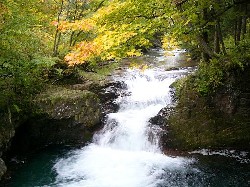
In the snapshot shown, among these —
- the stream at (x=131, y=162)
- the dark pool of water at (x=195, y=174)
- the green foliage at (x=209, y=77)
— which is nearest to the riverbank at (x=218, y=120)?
the green foliage at (x=209, y=77)

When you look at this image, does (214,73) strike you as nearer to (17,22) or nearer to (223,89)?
(223,89)

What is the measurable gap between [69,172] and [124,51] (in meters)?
4.19

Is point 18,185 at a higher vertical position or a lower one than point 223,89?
lower

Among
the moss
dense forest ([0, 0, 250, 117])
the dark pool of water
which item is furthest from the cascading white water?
dense forest ([0, 0, 250, 117])

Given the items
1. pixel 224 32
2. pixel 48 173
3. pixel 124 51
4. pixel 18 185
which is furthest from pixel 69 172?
pixel 224 32

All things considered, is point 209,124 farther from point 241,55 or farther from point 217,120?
point 241,55

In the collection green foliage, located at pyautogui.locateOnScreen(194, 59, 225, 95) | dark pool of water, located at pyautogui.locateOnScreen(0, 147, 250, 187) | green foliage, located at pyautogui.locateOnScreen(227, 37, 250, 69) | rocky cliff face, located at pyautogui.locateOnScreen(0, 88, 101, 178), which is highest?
green foliage, located at pyautogui.locateOnScreen(227, 37, 250, 69)

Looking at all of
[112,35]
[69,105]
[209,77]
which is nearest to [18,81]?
[69,105]

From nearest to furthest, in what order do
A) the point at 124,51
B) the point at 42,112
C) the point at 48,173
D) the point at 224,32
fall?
the point at 124,51, the point at 48,173, the point at 42,112, the point at 224,32

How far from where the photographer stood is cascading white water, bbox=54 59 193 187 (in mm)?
9414

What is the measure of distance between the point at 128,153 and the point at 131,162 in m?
0.83

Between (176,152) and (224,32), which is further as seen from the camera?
(224,32)

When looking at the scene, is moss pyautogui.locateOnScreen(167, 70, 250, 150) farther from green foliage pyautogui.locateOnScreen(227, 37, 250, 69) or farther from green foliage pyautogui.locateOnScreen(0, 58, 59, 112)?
green foliage pyautogui.locateOnScreen(0, 58, 59, 112)

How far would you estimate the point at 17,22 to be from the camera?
966 cm
